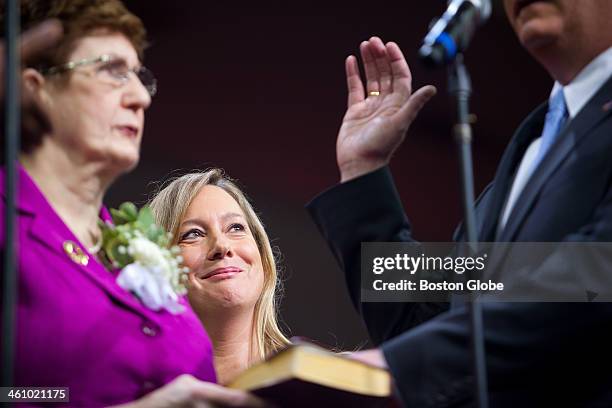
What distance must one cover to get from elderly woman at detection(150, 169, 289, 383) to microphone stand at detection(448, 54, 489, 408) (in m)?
1.14

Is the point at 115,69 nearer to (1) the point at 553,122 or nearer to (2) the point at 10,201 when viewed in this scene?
(2) the point at 10,201

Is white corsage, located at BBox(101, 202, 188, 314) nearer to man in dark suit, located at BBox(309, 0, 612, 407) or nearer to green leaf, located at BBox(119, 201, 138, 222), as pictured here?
green leaf, located at BBox(119, 201, 138, 222)

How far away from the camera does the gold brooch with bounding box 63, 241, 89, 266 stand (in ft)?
6.48

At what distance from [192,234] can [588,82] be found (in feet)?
3.94

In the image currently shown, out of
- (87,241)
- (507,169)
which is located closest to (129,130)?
(87,241)

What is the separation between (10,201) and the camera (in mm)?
1659

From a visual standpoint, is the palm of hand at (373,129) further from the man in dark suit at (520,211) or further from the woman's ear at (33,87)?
the woman's ear at (33,87)

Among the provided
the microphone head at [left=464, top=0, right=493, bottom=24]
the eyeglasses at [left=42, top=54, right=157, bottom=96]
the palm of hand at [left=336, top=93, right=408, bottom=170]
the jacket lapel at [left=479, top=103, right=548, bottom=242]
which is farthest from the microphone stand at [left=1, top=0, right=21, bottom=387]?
the jacket lapel at [left=479, top=103, right=548, bottom=242]

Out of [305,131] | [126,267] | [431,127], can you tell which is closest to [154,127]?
[305,131]

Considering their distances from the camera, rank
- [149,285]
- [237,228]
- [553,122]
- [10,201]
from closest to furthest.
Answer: [10,201] < [149,285] < [553,122] < [237,228]

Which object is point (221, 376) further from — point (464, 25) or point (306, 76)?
point (464, 25)

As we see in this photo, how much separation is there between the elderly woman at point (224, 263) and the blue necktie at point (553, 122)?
1.01 m

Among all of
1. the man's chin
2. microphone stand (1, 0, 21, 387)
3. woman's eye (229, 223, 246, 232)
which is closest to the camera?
microphone stand (1, 0, 21, 387)

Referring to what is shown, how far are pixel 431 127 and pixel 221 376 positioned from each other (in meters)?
1.15
